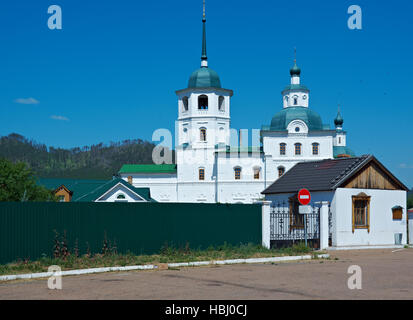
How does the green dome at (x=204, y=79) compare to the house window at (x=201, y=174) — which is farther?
the house window at (x=201, y=174)

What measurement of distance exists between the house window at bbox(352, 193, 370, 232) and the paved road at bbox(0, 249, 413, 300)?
372 inches

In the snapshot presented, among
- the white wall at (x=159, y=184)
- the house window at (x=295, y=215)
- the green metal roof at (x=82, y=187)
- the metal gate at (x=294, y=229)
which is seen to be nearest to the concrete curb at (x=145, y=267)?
the metal gate at (x=294, y=229)

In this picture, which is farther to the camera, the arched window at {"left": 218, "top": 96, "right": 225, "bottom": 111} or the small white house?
the arched window at {"left": 218, "top": 96, "right": 225, "bottom": 111}

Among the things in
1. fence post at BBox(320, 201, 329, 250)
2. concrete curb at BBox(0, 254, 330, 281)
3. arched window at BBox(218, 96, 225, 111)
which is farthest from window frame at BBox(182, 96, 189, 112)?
concrete curb at BBox(0, 254, 330, 281)

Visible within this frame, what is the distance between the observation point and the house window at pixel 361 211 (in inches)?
1023

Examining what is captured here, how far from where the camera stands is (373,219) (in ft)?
87.5

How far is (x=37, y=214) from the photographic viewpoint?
16641 millimetres

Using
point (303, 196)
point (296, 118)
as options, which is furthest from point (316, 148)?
point (303, 196)

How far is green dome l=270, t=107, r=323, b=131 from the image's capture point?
6562 centimetres

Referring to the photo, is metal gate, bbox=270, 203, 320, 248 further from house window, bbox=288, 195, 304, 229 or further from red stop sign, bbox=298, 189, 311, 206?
red stop sign, bbox=298, 189, 311, 206

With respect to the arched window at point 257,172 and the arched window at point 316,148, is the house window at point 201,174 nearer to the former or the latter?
the arched window at point 257,172

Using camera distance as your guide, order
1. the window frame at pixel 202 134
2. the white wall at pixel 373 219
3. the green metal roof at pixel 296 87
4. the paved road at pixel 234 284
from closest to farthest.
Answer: the paved road at pixel 234 284, the white wall at pixel 373 219, the window frame at pixel 202 134, the green metal roof at pixel 296 87

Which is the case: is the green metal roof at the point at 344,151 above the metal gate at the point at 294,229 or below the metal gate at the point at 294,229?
above

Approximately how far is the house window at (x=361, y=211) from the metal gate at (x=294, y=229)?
230 cm
